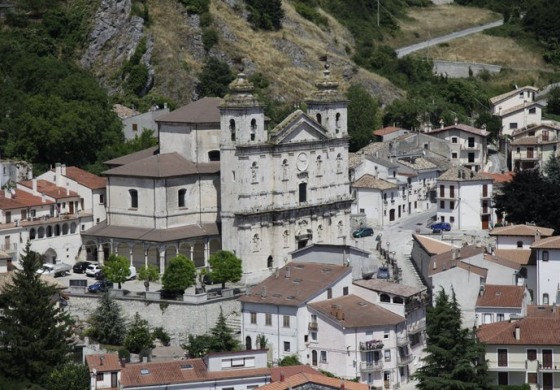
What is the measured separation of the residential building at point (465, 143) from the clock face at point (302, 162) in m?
30.8

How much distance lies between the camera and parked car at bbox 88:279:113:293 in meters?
89.8

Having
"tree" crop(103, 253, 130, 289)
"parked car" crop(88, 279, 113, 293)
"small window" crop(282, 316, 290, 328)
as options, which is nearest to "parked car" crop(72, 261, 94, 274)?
"tree" crop(103, 253, 130, 289)

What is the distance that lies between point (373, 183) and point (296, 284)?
97.9 feet

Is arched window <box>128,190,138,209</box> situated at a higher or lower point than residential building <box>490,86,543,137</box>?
lower

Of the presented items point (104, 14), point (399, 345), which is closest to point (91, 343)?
point (399, 345)

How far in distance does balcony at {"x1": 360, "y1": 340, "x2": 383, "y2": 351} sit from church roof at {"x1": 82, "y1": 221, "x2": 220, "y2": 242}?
56.6ft

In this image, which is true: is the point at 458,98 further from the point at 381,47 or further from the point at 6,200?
the point at 6,200

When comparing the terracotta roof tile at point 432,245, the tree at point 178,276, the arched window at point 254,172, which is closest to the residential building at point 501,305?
the terracotta roof tile at point 432,245

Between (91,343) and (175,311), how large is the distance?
219 inches

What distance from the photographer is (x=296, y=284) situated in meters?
84.9

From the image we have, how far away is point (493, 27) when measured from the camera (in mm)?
174375

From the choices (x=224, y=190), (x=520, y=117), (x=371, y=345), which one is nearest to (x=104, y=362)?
(x=371, y=345)

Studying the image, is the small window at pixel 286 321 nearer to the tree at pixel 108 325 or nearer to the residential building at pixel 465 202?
the tree at pixel 108 325

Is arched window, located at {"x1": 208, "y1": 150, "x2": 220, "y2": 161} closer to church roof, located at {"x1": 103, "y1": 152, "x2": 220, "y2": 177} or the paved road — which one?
church roof, located at {"x1": 103, "y1": 152, "x2": 220, "y2": 177}
